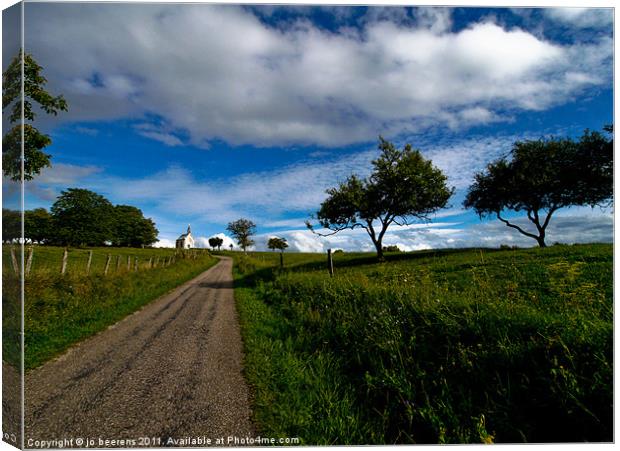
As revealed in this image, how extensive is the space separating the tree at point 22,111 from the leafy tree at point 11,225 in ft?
1.50

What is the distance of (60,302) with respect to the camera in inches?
377

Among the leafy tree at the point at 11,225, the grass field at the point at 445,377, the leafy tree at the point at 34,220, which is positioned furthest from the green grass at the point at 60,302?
the grass field at the point at 445,377

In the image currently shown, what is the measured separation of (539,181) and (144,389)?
2774 cm

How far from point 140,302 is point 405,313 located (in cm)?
1138

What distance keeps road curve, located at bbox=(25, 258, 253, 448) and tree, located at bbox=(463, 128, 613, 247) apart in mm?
16200

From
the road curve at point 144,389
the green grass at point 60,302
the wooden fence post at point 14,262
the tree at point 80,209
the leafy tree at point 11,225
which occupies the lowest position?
the road curve at point 144,389

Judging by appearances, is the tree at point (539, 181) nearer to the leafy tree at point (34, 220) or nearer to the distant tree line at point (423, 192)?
the distant tree line at point (423, 192)

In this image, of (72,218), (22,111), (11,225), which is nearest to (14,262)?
(11,225)

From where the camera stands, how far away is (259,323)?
8.79m

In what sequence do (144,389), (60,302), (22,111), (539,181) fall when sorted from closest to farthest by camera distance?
(22,111), (144,389), (60,302), (539,181)

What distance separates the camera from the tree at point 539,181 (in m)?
16.6

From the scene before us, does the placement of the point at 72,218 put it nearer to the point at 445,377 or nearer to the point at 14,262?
the point at 14,262

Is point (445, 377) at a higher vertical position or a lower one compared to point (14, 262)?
lower

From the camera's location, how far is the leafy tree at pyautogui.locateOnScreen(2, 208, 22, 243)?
3615 mm
